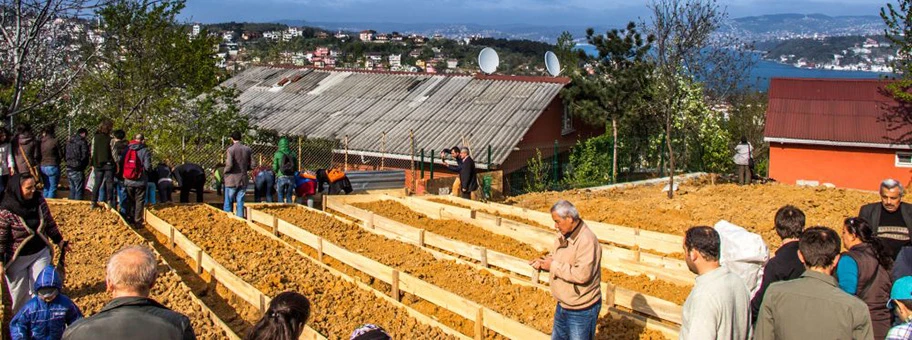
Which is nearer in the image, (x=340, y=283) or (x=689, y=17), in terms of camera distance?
(x=340, y=283)

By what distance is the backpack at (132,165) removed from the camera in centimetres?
1138

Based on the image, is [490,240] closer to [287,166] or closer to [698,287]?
[287,166]

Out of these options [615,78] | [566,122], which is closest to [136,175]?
[615,78]

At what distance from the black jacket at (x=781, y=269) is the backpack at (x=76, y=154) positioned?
10.2 m

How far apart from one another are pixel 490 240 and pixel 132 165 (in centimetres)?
523

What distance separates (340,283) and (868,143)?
16.1m

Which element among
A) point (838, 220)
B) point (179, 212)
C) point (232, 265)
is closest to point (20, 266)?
point (232, 265)

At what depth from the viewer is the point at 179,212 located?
12.6 metres

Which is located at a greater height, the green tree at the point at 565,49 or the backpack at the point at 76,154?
the green tree at the point at 565,49

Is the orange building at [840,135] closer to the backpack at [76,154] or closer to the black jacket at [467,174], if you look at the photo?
the black jacket at [467,174]

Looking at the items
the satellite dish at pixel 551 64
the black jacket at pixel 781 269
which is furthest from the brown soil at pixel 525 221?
the satellite dish at pixel 551 64

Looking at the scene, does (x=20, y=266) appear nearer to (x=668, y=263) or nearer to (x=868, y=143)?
(x=668, y=263)

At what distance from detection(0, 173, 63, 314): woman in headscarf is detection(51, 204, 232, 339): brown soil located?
34.2 inches

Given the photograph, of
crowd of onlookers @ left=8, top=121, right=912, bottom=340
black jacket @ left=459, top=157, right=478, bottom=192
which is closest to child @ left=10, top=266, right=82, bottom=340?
crowd of onlookers @ left=8, top=121, right=912, bottom=340
